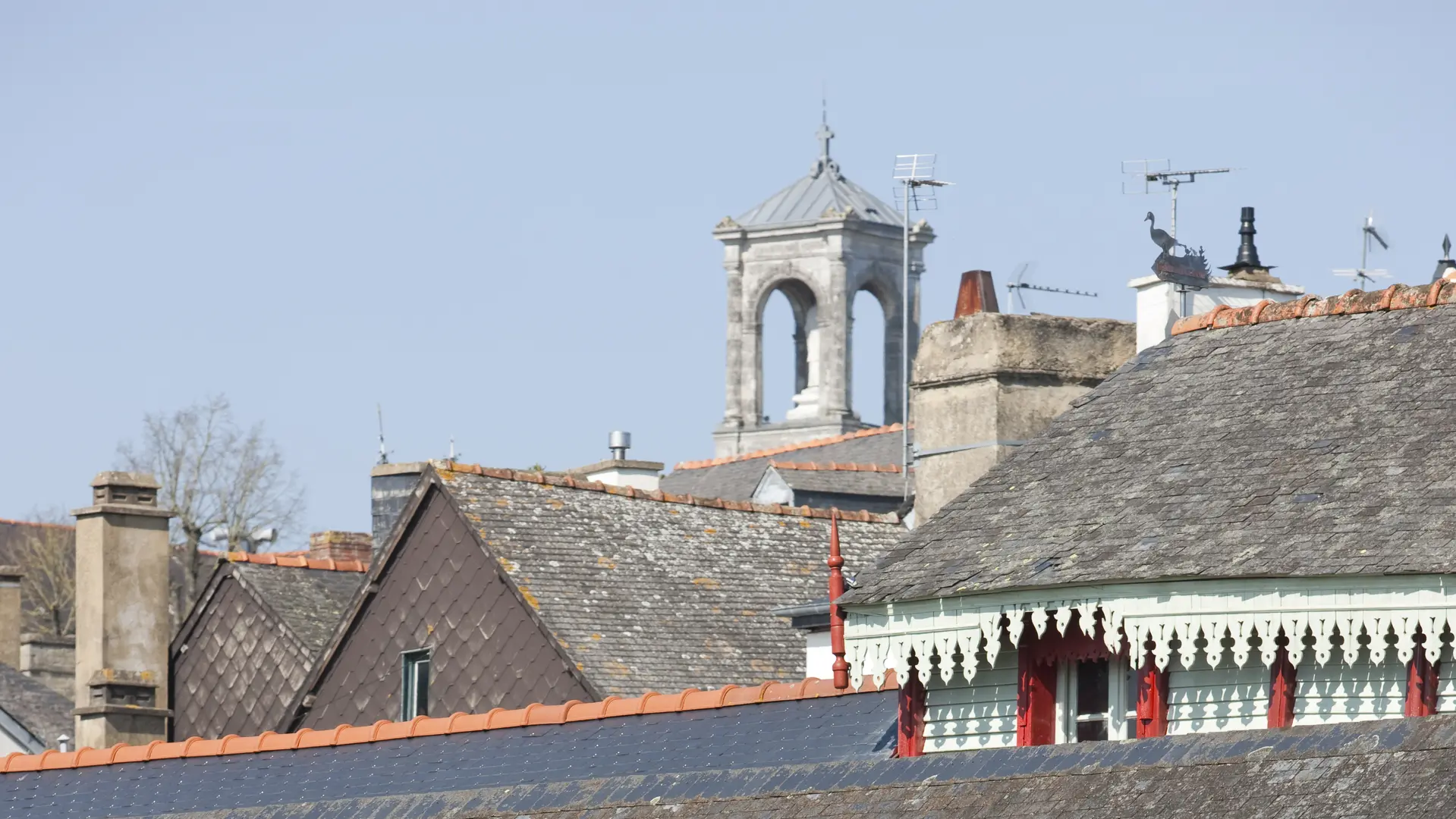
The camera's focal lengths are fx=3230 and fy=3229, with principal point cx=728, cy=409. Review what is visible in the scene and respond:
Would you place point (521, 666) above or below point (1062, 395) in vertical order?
below

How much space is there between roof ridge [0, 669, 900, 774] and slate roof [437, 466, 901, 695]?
4792mm

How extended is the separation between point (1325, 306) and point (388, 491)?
20.7m

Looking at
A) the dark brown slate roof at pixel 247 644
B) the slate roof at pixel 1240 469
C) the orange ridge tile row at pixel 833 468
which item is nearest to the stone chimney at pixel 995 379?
the slate roof at pixel 1240 469

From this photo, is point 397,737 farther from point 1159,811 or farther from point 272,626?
point 272,626

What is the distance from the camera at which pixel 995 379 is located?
1054 inches

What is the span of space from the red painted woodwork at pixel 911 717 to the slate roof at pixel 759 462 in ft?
81.3

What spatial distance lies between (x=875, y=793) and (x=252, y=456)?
199 feet

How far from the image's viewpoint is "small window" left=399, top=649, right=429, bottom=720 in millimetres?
32425

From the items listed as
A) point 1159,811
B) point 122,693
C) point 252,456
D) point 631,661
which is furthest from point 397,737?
point 252,456

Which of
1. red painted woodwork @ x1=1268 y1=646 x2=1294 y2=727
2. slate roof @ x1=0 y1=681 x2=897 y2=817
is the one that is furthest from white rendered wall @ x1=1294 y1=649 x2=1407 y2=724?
slate roof @ x1=0 y1=681 x2=897 y2=817

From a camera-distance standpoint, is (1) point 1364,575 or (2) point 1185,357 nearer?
(1) point 1364,575

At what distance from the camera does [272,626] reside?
37.0 m

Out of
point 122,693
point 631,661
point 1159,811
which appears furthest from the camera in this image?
point 122,693

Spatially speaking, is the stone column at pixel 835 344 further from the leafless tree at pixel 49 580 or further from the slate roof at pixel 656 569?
the slate roof at pixel 656 569
